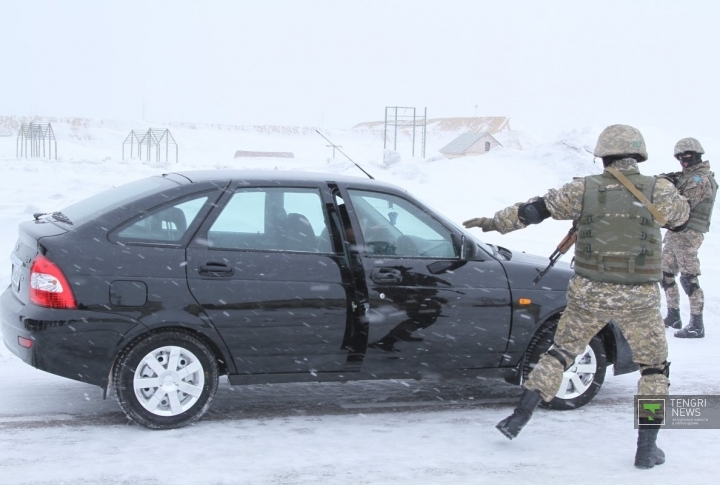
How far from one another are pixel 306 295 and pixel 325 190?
77 cm

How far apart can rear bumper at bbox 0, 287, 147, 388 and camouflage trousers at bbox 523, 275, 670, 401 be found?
2.47m

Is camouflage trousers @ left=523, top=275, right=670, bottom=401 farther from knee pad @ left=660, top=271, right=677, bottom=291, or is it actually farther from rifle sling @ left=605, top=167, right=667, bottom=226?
knee pad @ left=660, top=271, right=677, bottom=291

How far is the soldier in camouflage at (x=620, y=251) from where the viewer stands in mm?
4652

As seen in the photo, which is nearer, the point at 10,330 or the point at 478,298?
the point at 10,330

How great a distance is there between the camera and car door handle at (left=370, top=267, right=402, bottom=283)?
17.8ft

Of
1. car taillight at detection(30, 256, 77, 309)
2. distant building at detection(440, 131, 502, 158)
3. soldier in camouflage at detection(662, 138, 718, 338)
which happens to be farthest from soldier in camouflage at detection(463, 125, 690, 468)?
distant building at detection(440, 131, 502, 158)

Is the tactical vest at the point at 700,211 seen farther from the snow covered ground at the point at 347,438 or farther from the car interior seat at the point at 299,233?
the car interior seat at the point at 299,233

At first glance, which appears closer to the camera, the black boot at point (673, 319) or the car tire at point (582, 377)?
the car tire at point (582, 377)

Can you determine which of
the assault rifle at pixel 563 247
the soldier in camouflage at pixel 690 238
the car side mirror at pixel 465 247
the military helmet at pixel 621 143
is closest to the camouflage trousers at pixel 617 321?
the assault rifle at pixel 563 247

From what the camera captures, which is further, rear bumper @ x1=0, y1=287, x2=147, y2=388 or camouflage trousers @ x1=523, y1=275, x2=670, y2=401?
rear bumper @ x1=0, y1=287, x2=147, y2=388

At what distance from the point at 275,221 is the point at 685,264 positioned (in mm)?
5319

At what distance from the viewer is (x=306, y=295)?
528 cm

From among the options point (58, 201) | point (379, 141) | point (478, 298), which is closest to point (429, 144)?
point (379, 141)

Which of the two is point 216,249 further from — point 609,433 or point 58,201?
point 58,201
